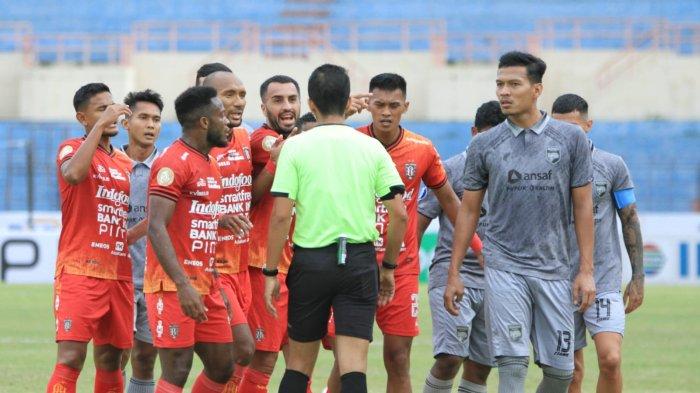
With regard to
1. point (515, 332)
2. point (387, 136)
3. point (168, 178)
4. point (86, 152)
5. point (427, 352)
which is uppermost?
point (387, 136)

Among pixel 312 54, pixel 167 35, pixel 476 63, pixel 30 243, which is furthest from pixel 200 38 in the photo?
pixel 30 243

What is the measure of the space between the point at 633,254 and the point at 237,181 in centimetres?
271

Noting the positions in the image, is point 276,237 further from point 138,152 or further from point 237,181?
point 138,152

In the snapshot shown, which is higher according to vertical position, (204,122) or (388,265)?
(204,122)

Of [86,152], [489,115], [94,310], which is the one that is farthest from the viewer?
[489,115]

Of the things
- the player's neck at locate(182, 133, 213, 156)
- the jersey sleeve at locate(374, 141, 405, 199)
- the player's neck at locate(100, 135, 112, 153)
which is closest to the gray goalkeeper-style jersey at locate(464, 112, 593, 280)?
the jersey sleeve at locate(374, 141, 405, 199)

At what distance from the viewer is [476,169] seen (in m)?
7.68

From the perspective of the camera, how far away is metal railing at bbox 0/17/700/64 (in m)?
37.4

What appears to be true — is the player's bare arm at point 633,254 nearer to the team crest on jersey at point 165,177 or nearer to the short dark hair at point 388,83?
the short dark hair at point 388,83

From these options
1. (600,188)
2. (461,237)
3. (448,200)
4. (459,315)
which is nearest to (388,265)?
(461,237)

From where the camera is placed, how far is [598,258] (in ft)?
28.7

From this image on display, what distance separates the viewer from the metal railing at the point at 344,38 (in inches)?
1473

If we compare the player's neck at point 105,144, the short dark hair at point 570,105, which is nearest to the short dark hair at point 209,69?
the player's neck at point 105,144

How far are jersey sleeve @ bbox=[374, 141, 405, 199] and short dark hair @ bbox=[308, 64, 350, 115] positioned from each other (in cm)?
30
